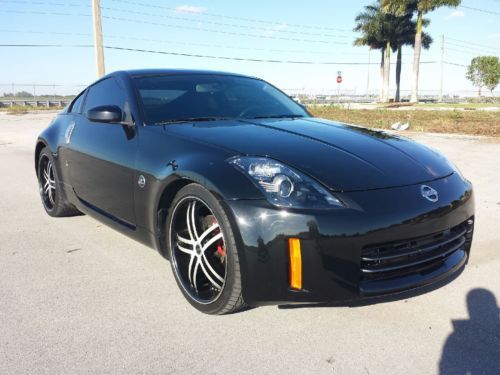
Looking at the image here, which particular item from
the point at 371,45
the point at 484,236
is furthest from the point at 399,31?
the point at 484,236

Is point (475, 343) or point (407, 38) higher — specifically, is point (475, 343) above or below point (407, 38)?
below

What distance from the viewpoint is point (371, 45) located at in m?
47.8

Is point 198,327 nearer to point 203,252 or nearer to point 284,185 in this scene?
point 203,252

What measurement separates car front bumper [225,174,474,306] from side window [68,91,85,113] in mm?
2540

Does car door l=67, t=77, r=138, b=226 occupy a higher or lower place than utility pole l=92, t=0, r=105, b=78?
lower

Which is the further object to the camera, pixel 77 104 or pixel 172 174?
pixel 77 104

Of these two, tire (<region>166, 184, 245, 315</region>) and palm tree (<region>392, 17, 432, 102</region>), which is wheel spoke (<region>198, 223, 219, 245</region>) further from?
palm tree (<region>392, 17, 432, 102</region>)

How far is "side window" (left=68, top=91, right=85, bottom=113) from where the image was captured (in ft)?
13.5

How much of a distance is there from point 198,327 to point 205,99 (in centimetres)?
174

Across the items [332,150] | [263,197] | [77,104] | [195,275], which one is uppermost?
[77,104]

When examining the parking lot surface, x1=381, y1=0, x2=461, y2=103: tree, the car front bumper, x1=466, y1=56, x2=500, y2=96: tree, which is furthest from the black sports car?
x1=466, y1=56, x2=500, y2=96: tree

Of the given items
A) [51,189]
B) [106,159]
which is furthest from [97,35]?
[106,159]

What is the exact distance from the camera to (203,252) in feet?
8.10

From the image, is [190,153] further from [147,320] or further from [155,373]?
[155,373]
